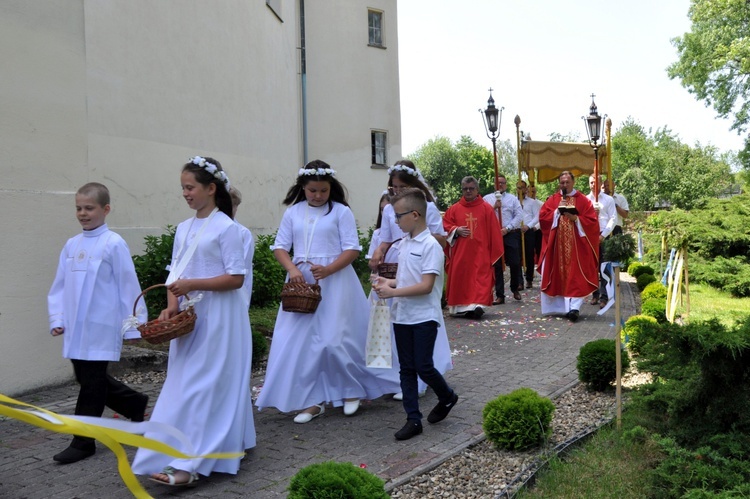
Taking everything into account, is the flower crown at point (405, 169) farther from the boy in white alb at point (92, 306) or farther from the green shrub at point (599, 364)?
the boy in white alb at point (92, 306)

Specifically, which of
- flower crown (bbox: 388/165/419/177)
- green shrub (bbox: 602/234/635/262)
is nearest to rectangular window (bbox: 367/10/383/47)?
green shrub (bbox: 602/234/635/262)

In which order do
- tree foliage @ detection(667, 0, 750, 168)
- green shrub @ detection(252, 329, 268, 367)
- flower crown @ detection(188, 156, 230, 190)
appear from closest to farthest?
flower crown @ detection(188, 156, 230, 190), green shrub @ detection(252, 329, 268, 367), tree foliage @ detection(667, 0, 750, 168)

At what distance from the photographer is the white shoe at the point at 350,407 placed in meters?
6.32

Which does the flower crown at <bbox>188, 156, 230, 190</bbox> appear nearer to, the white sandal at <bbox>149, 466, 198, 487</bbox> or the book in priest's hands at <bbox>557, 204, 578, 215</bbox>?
the white sandal at <bbox>149, 466, 198, 487</bbox>

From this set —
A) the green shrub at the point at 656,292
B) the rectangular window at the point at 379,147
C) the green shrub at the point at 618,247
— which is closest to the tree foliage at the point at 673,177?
the rectangular window at the point at 379,147

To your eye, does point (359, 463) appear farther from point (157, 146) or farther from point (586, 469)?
point (157, 146)

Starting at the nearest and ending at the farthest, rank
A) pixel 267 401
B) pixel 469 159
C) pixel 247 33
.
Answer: pixel 267 401 < pixel 247 33 < pixel 469 159

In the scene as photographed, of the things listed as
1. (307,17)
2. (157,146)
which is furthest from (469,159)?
(157,146)

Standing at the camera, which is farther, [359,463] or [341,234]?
[341,234]

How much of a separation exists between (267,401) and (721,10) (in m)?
34.7

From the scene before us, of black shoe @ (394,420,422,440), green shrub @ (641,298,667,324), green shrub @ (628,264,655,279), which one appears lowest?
black shoe @ (394,420,422,440)

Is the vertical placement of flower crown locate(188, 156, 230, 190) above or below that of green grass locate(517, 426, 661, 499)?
above

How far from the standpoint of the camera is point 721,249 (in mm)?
16078

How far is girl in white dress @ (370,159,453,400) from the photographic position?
6746 millimetres
